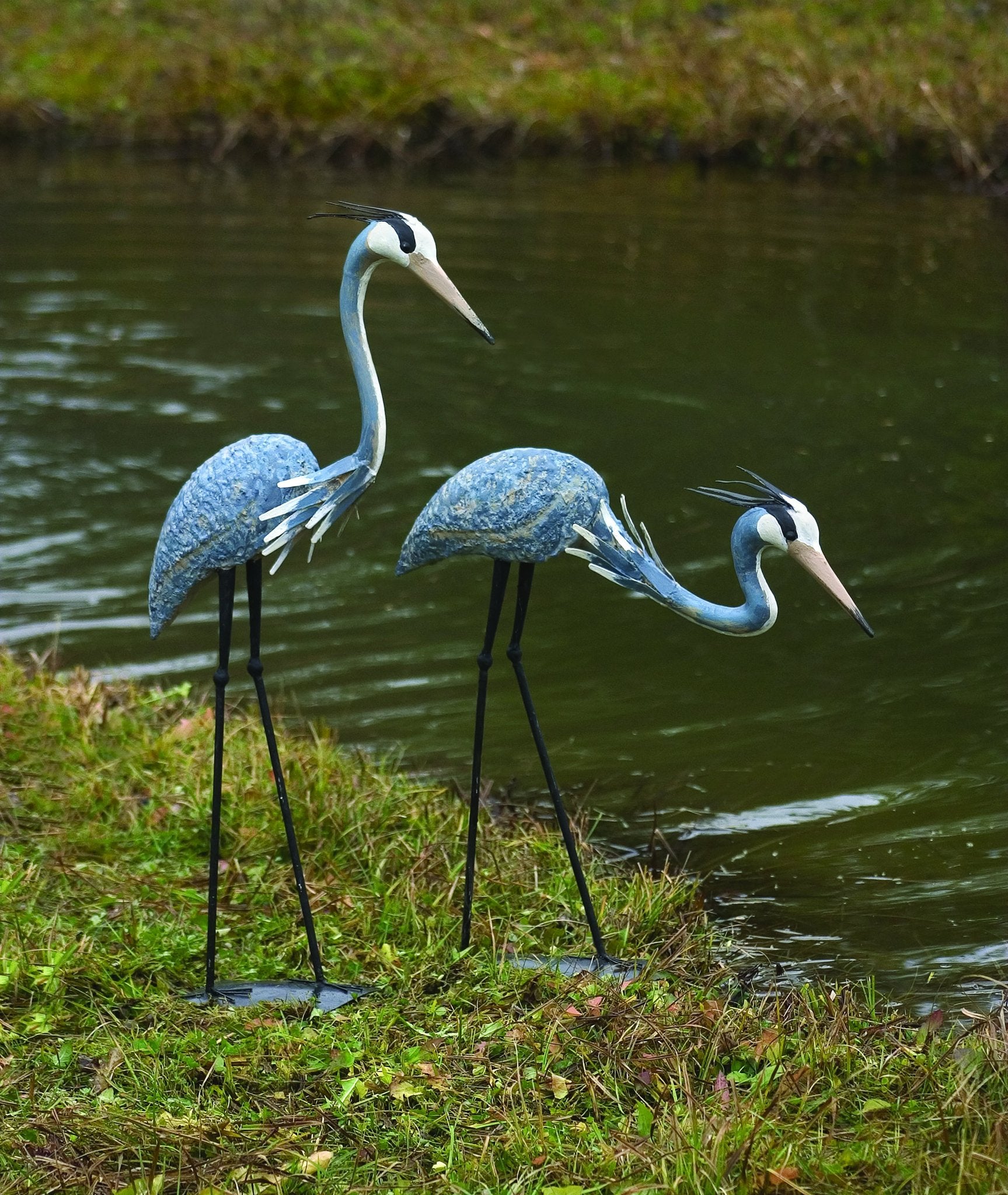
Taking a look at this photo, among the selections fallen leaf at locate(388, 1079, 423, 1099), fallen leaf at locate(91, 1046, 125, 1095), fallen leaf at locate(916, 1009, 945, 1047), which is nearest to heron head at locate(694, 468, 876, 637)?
fallen leaf at locate(916, 1009, 945, 1047)

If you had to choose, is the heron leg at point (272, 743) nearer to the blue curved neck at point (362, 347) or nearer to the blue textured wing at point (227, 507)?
the blue textured wing at point (227, 507)

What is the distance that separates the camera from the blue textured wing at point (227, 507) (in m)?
4.48

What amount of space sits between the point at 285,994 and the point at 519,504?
5.06 ft

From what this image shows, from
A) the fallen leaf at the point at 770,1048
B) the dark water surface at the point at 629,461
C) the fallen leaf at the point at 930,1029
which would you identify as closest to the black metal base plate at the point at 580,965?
the fallen leaf at the point at 770,1048

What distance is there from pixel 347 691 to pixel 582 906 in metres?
2.23

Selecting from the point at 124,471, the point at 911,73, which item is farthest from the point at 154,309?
the point at 911,73

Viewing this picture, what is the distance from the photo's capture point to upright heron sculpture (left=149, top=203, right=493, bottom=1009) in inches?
175

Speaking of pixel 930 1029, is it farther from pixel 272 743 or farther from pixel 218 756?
pixel 218 756

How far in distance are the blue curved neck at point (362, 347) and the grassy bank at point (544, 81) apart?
1248cm

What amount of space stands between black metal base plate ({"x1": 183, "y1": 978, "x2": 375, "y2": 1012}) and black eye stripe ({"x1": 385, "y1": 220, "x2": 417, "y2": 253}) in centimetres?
207

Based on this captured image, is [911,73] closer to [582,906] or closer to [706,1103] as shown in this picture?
[582,906]

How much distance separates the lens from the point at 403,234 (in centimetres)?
440

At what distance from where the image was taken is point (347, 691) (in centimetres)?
711

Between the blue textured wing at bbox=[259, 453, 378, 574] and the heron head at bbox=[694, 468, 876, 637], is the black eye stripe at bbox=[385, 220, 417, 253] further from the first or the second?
the heron head at bbox=[694, 468, 876, 637]
